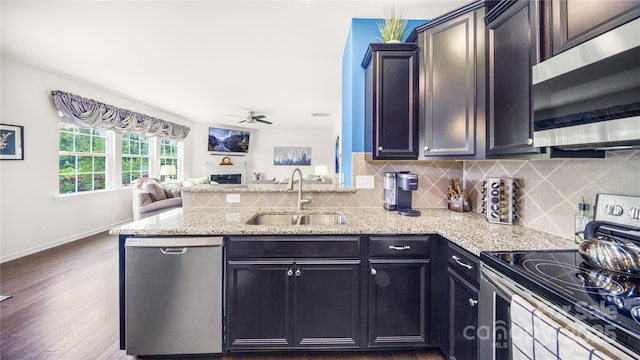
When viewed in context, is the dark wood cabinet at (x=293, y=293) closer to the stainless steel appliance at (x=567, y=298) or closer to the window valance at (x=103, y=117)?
the stainless steel appliance at (x=567, y=298)

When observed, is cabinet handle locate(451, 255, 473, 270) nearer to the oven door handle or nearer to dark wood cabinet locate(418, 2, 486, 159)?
the oven door handle

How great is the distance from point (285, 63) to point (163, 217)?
2.60 m

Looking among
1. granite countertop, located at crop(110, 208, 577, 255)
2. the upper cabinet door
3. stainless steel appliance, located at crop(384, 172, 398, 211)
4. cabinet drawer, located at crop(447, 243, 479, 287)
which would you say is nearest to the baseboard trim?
granite countertop, located at crop(110, 208, 577, 255)

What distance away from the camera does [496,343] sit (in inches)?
46.1

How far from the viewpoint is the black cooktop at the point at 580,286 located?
0.73 m

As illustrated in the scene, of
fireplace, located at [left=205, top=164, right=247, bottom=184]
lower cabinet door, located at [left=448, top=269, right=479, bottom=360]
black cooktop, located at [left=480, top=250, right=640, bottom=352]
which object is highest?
fireplace, located at [left=205, top=164, right=247, bottom=184]

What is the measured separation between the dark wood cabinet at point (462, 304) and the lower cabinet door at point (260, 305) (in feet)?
3.01

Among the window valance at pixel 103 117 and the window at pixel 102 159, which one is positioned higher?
the window valance at pixel 103 117

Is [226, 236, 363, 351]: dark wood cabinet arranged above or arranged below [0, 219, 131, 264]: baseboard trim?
above

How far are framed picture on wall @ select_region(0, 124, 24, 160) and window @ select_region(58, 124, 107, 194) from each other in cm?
67

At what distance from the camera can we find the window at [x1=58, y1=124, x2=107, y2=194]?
4.39 m

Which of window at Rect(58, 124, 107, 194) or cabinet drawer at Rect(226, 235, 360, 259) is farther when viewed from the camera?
window at Rect(58, 124, 107, 194)

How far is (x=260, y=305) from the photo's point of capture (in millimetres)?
1696

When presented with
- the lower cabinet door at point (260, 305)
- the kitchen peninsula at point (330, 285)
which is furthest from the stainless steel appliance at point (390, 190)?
the lower cabinet door at point (260, 305)
